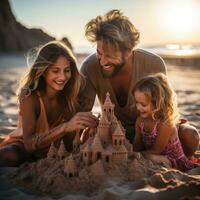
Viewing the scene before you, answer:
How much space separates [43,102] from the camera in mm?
6254

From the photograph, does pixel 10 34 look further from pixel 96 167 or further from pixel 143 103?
pixel 96 167

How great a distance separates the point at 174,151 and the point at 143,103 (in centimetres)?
73

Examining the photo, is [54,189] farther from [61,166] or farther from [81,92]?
[81,92]

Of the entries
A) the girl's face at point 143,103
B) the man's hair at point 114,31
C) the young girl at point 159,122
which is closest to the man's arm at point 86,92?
the man's hair at point 114,31

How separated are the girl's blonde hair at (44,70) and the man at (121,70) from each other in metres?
0.34

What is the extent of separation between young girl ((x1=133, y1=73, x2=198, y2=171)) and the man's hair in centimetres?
69

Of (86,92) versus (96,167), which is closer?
(96,167)

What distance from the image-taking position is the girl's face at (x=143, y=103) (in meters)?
5.48

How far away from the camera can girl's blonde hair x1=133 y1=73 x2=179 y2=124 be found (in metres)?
5.48

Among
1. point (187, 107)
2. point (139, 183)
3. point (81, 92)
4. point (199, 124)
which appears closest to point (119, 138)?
point (139, 183)

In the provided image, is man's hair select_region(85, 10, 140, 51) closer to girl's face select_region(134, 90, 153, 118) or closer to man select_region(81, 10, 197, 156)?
man select_region(81, 10, 197, 156)

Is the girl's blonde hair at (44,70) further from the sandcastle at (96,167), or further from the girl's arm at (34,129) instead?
the sandcastle at (96,167)

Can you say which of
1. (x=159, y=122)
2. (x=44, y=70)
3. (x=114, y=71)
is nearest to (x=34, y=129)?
(x=44, y=70)

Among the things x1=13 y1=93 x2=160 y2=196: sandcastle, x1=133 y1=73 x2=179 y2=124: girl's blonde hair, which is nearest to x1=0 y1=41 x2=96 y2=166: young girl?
x1=13 y1=93 x2=160 y2=196: sandcastle
